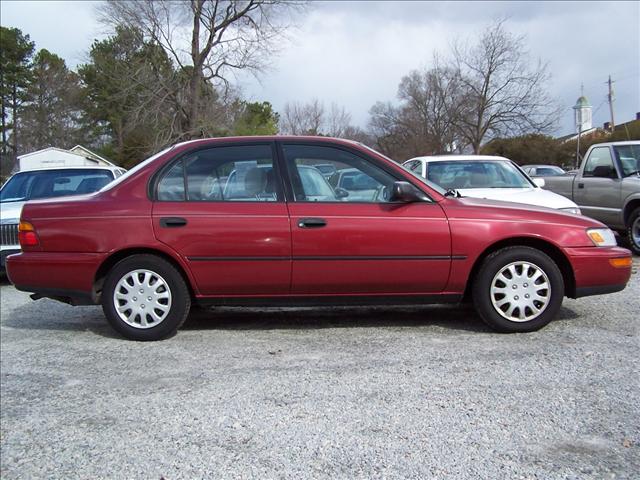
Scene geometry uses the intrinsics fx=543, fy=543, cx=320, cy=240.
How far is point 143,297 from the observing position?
171 inches

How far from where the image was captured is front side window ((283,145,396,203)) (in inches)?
171

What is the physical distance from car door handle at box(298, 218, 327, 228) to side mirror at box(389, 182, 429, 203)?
585 millimetres

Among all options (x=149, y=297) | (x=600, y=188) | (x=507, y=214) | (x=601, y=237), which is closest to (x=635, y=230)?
(x=600, y=188)

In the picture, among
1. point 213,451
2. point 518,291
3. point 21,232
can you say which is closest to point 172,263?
point 21,232

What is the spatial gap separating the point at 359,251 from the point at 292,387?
126 cm

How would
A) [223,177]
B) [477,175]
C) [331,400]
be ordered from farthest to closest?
[477,175] → [223,177] → [331,400]

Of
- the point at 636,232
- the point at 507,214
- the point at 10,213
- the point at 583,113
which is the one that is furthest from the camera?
the point at 583,113

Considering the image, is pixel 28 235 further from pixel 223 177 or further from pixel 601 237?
pixel 601 237

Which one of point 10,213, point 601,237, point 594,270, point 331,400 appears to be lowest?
point 331,400

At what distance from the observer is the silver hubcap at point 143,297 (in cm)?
432

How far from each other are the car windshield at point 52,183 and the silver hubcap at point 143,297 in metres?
4.29

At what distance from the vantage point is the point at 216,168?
4.42m

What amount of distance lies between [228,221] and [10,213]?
185 inches

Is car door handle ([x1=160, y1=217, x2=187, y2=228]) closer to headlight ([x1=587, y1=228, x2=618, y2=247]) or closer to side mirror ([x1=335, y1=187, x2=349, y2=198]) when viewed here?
side mirror ([x1=335, y1=187, x2=349, y2=198])
